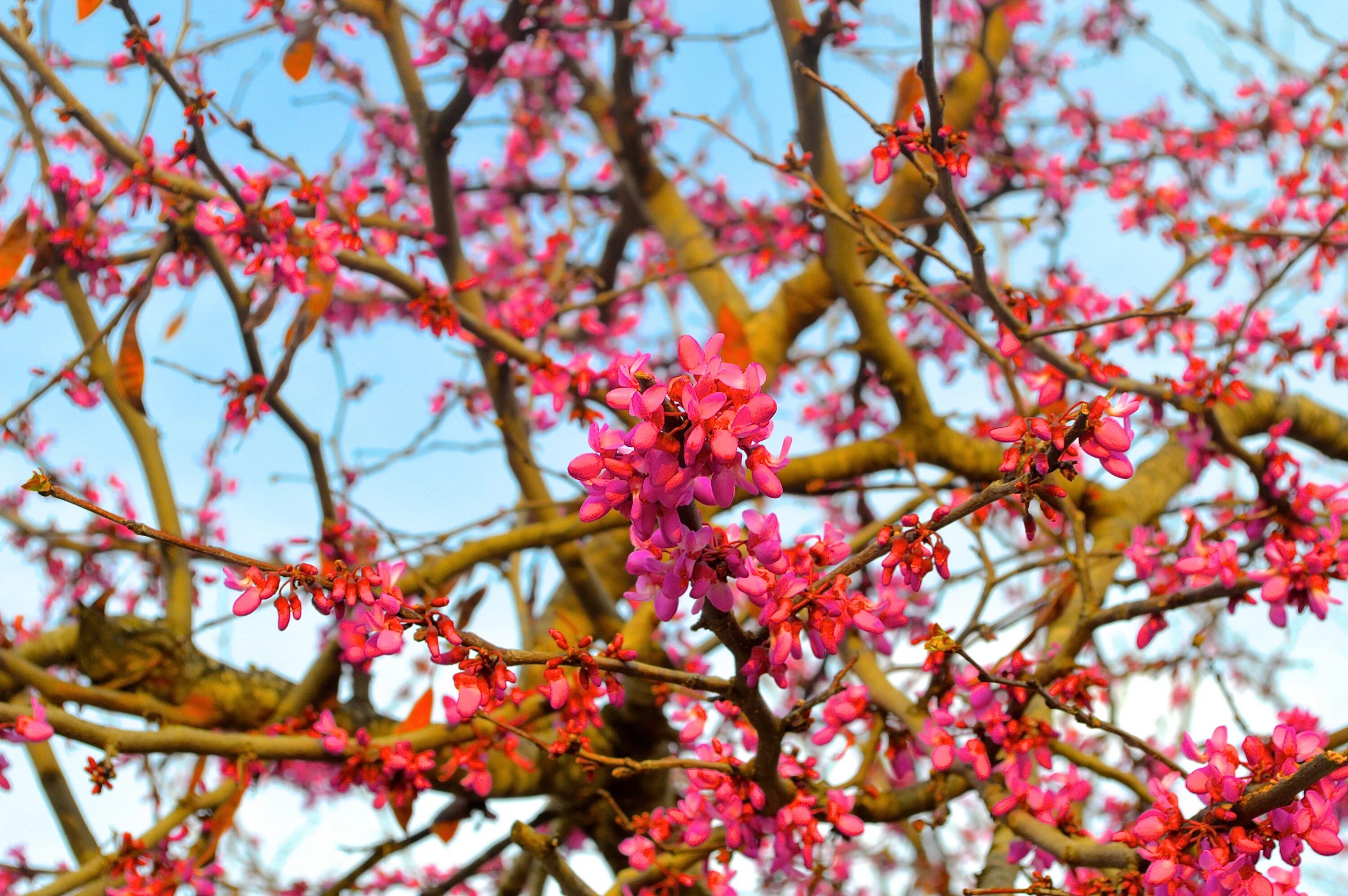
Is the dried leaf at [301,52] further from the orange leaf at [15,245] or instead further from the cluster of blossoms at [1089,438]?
the cluster of blossoms at [1089,438]

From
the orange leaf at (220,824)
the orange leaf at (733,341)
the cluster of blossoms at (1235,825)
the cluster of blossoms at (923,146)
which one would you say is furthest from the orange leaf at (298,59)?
the cluster of blossoms at (1235,825)

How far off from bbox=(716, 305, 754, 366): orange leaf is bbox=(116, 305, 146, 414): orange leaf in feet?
5.77

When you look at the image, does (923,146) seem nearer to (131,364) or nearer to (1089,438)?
(1089,438)

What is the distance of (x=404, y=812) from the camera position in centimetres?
243

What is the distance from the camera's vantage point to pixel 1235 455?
3.06 meters

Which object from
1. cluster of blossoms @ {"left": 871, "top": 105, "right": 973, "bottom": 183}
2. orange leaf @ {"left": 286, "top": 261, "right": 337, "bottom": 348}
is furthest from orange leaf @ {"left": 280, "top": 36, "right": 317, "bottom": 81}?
cluster of blossoms @ {"left": 871, "top": 105, "right": 973, "bottom": 183}

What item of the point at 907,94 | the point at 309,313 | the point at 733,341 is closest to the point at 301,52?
the point at 309,313

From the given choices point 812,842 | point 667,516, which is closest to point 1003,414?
point 812,842

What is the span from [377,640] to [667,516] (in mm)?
462

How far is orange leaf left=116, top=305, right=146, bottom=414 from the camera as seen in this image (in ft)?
8.64

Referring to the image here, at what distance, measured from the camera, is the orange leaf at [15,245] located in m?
2.66

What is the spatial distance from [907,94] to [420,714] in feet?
7.47

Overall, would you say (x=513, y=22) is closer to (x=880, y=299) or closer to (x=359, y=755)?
(x=880, y=299)

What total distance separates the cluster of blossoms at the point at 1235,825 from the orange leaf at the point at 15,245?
3.12 m
